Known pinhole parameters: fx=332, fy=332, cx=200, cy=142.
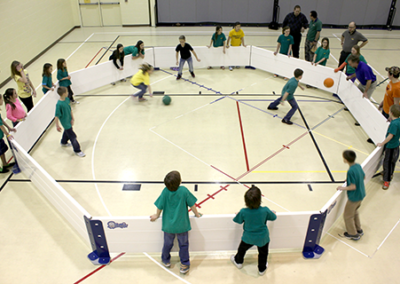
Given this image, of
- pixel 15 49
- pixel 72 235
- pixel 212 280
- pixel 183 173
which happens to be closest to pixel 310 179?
pixel 183 173

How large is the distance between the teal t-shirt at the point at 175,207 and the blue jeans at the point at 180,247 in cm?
17

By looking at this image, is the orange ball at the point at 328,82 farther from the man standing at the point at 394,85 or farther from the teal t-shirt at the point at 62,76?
the teal t-shirt at the point at 62,76

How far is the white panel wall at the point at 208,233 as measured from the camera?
466cm

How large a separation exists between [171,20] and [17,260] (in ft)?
53.4

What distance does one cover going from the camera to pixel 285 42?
11.5 metres

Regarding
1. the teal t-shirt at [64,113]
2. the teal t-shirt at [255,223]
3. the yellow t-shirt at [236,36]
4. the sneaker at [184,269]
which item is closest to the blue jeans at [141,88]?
the teal t-shirt at [64,113]

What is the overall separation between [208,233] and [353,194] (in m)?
2.26

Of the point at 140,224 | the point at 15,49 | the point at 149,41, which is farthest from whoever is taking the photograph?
the point at 149,41

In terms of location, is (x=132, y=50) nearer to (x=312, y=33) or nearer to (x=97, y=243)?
(x=312, y=33)

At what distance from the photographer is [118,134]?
841cm

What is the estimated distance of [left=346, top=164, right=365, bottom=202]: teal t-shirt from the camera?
15.8 feet

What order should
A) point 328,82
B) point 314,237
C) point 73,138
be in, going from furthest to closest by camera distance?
point 328,82
point 73,138
point 314,237

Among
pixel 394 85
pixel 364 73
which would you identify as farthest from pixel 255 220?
pixel 364 73

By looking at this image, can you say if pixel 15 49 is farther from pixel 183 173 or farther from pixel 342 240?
pixel 342 240
